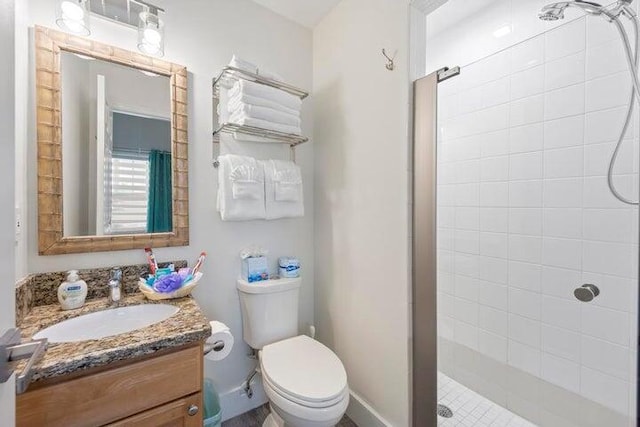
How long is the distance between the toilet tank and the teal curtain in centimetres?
52

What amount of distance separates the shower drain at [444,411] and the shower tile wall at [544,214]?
0.36 metres

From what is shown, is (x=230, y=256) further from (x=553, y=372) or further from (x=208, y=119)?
(x=553, y=372)

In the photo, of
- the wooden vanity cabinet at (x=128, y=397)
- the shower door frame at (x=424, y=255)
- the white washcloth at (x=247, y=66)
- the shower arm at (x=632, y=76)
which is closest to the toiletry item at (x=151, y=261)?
the wooden vanity cabinet at (x=128, y=397)

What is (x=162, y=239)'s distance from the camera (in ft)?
4.64

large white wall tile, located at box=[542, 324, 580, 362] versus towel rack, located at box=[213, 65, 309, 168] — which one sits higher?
towel rack, located at box=[213, 65, 309, 168]

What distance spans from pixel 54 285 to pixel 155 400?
698 mm

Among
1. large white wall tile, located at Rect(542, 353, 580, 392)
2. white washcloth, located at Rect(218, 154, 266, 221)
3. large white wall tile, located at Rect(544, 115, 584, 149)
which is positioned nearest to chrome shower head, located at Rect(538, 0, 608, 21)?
large white wall tile, located at Rect(544, 115, 584, 149)

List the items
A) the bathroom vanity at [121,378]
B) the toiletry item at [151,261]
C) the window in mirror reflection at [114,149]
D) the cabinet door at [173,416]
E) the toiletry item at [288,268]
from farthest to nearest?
the toiletry item at [288,268], the toiletry item at [151,261], the window in mirror reflection at [114,149], the cabinet door at [173,416], the bathroom vanity at [121,378]

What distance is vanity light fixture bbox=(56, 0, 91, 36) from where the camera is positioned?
1149 millimetres

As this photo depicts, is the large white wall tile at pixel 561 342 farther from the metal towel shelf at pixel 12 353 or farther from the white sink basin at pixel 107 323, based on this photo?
the metal towel shelf at pixel 12 353

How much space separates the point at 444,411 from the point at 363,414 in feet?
1.45

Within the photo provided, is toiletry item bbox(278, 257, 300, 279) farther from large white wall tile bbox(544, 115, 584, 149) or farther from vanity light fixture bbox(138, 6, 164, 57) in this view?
large white wall tile bbox(544, 115, 584, 149)

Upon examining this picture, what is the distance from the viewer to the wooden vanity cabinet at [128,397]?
2.43 feet

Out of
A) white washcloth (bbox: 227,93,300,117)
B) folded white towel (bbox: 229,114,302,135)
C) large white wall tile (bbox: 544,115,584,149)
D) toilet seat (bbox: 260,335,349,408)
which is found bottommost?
toilet seat (bbox: 260,335,349,408)
